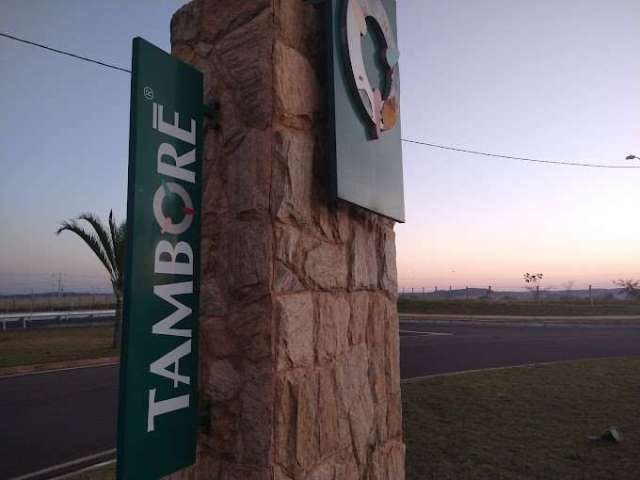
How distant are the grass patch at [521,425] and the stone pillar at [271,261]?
246 centimetres

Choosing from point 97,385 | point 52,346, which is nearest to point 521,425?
point 97,385

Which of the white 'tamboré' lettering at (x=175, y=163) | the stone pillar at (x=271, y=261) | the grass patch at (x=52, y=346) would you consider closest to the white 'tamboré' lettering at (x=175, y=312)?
the stone pillar at (x=271, y=261)

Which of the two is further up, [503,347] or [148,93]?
[148,93]

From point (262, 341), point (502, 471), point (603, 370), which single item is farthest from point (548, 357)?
point (262, 341)

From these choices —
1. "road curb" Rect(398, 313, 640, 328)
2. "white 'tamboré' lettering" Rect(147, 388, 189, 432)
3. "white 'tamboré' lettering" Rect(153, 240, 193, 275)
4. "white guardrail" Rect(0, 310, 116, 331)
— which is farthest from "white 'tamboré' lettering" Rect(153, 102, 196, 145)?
"white guardrail" Rect(0, 310, 116, 331)

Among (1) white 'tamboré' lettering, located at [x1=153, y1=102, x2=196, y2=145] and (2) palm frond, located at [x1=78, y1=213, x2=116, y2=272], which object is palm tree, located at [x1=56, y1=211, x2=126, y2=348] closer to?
(2) palm frond, located at [x1=78, y1=213, x2=116, y2=272]

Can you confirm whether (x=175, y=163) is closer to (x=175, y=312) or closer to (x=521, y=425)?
(x=175, y=312)

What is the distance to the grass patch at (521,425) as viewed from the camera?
475 cm

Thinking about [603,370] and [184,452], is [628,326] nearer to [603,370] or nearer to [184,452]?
[603,370]

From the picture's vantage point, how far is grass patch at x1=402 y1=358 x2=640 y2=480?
4746mm

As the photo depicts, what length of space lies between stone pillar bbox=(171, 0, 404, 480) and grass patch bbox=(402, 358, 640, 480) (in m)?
2.46

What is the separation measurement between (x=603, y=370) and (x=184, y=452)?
10.5 meters

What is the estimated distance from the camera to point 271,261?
2.43 meters

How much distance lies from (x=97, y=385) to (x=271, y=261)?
8.55 m
